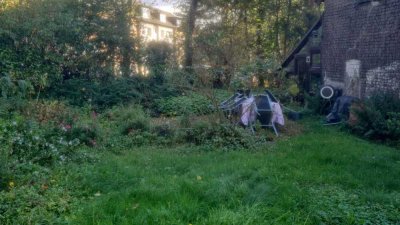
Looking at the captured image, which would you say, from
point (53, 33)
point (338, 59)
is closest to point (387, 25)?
point (338, 59)

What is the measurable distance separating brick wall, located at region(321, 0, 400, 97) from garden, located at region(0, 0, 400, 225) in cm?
123

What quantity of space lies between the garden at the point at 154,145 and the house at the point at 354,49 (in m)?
1.12

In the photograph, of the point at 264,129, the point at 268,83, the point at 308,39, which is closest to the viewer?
the point at 264,129

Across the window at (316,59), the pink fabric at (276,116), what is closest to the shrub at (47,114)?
the pink fabric at (276,116)

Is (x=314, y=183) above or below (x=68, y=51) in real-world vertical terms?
below

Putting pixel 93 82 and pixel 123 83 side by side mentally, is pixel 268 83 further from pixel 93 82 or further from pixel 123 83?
pixel 93 82

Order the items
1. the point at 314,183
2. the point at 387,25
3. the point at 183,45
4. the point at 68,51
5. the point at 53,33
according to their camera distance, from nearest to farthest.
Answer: the point at 314,183, the point at 387,25, the point at 53,33, the point at 68,51, the point at 183,45

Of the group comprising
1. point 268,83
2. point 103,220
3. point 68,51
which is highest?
point 68,51

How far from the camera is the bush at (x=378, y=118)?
8.91m

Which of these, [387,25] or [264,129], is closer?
[264,129]

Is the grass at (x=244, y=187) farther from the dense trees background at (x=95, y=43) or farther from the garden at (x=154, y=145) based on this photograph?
the dense trees background at (x=95, y=43)

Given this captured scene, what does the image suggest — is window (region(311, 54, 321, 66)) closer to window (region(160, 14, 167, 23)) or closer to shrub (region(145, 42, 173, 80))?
shrub (region(145, 42, 173, 80))

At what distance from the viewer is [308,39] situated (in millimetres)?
16703

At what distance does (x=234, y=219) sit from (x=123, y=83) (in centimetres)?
1132
